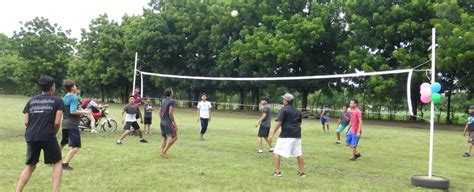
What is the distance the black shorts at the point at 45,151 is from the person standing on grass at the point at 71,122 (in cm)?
263

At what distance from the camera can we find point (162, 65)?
150ft

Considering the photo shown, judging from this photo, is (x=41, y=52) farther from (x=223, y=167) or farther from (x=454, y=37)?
(x=223, y=167)

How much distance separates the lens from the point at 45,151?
660cm

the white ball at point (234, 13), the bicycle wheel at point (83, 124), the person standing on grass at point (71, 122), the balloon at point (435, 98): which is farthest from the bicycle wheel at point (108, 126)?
the white ball at point (234, 13)

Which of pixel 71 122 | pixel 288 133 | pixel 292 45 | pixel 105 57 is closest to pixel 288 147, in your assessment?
pixel 288 133

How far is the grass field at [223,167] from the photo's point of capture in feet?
27.5

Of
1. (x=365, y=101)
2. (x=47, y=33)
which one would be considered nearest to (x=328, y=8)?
(x=365, y=101)

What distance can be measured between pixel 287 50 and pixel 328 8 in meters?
5.17

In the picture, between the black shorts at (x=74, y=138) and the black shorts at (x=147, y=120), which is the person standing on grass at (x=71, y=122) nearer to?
the black shorts at (x=74, y=138)

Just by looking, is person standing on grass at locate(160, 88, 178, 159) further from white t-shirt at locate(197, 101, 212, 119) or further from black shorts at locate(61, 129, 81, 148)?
white t-shirt at locate(197, 101, 212, 119)

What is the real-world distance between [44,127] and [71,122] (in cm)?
318

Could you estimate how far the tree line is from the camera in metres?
28.5

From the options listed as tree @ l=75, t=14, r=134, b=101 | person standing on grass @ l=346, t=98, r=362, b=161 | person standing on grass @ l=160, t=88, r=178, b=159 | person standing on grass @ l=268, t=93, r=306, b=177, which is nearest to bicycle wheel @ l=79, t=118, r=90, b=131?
person standing on grass @ l=160, t=88, r=178, b=159

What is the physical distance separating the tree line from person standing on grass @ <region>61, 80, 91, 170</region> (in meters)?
20.7
